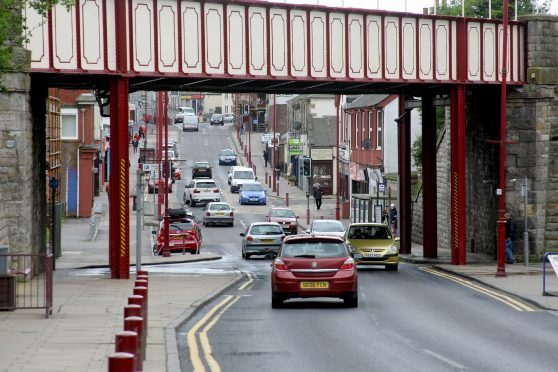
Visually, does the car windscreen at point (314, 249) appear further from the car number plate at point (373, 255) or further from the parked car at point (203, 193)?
the parked car at point (203, 193)

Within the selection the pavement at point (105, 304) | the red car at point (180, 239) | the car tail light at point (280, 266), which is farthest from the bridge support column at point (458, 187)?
the car tail light at point (280, 266)

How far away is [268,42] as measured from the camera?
36.6 metres

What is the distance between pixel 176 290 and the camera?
3005cm

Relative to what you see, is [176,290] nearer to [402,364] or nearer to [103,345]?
[103,345]

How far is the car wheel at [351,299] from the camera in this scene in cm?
2534

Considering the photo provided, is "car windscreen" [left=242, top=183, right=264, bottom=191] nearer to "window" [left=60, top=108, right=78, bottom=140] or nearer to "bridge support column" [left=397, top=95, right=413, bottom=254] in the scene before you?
"window" [left=60, top=108, right=78, bottom=140]

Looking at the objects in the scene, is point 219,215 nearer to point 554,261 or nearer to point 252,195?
point 252,195

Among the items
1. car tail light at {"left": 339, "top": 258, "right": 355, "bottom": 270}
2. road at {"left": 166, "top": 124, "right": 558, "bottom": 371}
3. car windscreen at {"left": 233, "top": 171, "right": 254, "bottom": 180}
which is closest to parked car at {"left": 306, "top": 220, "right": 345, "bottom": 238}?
road at {"left": 166, "top": 124, "right": 558, "bottom": 371}

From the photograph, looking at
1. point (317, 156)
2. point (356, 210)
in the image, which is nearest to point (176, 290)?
point (356, 210)

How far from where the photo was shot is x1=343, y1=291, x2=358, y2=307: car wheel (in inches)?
998

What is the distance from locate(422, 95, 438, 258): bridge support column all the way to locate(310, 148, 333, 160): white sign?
176 feet

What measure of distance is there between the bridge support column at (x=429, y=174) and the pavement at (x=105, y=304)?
1127 mm

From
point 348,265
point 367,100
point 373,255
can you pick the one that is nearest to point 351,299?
point 348,265

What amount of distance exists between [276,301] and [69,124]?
50.0m
